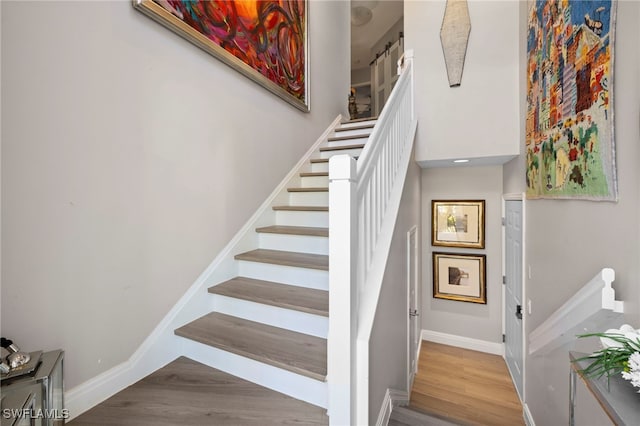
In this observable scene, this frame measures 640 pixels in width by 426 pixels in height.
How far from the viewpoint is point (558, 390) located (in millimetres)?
1784

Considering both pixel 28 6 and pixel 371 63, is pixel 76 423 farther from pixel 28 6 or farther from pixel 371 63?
pixel 371 63

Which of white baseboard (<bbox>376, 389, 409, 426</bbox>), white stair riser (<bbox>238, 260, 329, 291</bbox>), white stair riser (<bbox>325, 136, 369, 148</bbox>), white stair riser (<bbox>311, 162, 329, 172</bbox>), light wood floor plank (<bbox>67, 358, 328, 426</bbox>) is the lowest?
white baseboard (<bbox>376, 389, 409, 426</bbox>)

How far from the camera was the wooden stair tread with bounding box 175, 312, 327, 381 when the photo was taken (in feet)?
4.25

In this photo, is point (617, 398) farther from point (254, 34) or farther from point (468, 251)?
point (468, 251)

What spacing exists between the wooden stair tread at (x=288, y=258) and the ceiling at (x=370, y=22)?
5.45 meters

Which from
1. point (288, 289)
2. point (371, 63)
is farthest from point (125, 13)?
point (371, 63)

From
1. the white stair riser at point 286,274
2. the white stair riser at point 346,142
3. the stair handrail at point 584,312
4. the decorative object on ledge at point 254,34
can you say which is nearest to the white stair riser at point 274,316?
the white stair riser at point 286,274

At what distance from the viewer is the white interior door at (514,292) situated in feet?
9.32

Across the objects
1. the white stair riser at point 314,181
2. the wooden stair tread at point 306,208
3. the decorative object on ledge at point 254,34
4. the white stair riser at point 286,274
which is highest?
the decorative object on ledge at point 254,34

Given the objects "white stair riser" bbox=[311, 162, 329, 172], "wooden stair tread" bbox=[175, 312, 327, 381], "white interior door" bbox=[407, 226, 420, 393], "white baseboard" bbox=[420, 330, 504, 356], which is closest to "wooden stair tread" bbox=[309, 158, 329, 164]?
"white stair riser" bbox=[311, 162, 329, 172]

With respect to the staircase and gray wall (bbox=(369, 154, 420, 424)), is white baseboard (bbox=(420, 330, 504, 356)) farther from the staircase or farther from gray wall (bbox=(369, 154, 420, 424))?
the staircase

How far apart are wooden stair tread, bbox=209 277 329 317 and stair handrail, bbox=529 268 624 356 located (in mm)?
1253

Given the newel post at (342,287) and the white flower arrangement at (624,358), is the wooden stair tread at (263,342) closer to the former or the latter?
the newel post at (342,287)

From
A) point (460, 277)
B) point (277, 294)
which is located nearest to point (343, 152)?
point (277, 294)
